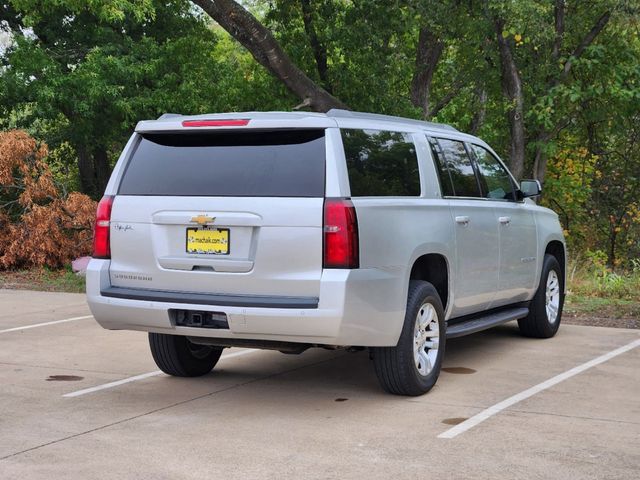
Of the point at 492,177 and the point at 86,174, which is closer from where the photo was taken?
the point at 492,177

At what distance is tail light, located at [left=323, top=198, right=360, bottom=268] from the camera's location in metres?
6.18

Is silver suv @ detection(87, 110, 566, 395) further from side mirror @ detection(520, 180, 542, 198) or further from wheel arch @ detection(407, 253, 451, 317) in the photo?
side mirror @ detection(520, 180, 542, 198)

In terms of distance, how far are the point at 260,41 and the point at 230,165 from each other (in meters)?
11.0

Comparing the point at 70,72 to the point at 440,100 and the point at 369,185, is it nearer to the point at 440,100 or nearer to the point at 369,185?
the point at 440,100

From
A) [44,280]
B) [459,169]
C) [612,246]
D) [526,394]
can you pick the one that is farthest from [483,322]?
[612,246]

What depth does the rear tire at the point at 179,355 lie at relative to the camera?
25.0 feet

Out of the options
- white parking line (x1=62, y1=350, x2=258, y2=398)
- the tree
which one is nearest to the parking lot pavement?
white parking line (x1=62, y1=350, x2=258, y2=398)

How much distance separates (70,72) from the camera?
2002cm

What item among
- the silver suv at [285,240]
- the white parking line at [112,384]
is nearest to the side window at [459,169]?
the silver suv at [285,240]

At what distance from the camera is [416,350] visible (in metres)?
6.95

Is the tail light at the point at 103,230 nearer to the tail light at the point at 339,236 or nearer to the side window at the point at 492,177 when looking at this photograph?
the tail light at the point at 339,236

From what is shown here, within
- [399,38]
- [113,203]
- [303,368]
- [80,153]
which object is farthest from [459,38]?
[113,203]

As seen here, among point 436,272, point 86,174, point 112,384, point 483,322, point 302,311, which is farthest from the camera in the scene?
point 86,174

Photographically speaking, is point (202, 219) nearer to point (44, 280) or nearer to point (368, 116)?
point (368, 116)
